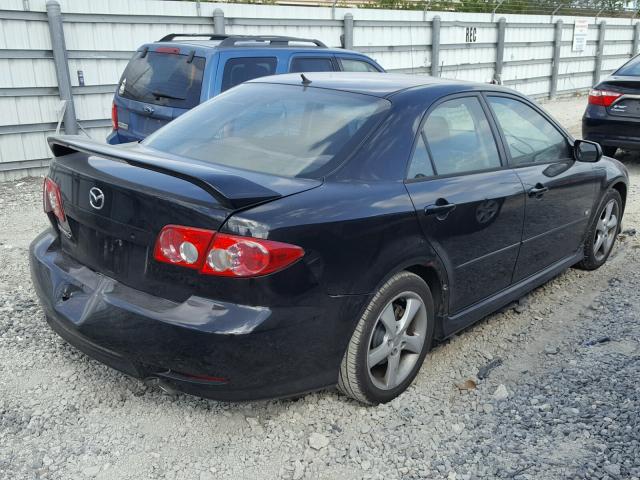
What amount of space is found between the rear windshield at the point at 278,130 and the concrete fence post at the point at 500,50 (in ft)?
45.0

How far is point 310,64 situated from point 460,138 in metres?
3.90

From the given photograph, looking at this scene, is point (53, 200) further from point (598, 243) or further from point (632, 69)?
point (632, 69)

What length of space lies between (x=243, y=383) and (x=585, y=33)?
19836 mm

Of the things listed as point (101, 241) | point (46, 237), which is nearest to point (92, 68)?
point (46, 237)

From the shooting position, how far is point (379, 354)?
318 centimetres

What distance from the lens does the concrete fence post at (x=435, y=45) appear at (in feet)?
47.5

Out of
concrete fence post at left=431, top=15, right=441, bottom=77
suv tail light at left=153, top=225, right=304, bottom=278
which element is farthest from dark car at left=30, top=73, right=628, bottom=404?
concrete fence post at left=431, top=15, right=441, bottom=77

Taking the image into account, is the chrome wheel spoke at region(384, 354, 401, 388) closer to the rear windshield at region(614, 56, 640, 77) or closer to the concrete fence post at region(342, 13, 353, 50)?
the rear windshield at region(614, 56, 640, 77)

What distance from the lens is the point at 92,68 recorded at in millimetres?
9156

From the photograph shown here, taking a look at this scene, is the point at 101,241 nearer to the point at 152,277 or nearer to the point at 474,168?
the point at 152,277

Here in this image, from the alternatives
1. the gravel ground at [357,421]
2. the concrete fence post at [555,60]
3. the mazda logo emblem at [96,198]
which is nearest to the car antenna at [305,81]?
the mazda logo emblem at [96,198]

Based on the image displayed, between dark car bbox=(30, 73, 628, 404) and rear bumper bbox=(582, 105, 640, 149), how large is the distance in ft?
16.6

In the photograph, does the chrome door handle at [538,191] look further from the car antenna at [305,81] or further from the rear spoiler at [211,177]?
the rear spoiler at [211,177]

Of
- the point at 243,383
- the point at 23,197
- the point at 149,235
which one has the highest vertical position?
the point at 149,235
